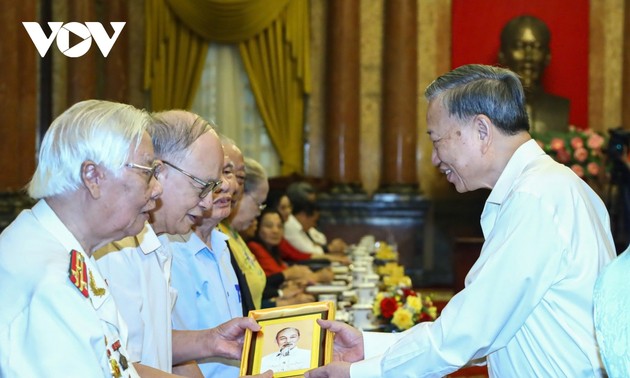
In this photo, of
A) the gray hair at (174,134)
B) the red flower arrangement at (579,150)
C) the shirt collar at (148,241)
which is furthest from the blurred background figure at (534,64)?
the shirt collar at (148,241)

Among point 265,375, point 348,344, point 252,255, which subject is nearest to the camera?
point 265,375

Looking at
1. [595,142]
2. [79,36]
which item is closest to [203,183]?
[595,142]

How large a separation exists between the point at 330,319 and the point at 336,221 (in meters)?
7.96

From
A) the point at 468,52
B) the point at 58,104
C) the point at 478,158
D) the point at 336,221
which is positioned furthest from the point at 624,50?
the point at 478,158

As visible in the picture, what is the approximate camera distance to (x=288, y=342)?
258 centimetres

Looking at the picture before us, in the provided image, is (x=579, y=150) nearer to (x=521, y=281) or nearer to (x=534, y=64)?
(x=534, y=64)

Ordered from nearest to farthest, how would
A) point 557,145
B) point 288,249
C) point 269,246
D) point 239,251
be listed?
1. point 239,251
2. point 269,246
3. point 288,249
4. point 557,145

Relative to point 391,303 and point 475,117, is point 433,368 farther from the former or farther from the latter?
point 391,303

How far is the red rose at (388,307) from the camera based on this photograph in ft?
13.9

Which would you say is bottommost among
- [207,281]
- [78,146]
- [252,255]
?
[252,255]

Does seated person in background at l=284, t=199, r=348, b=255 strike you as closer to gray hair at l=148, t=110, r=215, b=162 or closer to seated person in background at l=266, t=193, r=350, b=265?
seated person in background at l=266, t=193, r=350, b=265

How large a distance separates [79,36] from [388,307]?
703 cm

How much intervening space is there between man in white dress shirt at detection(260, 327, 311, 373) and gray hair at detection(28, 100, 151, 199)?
769 mm

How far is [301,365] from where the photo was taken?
2545 mm
